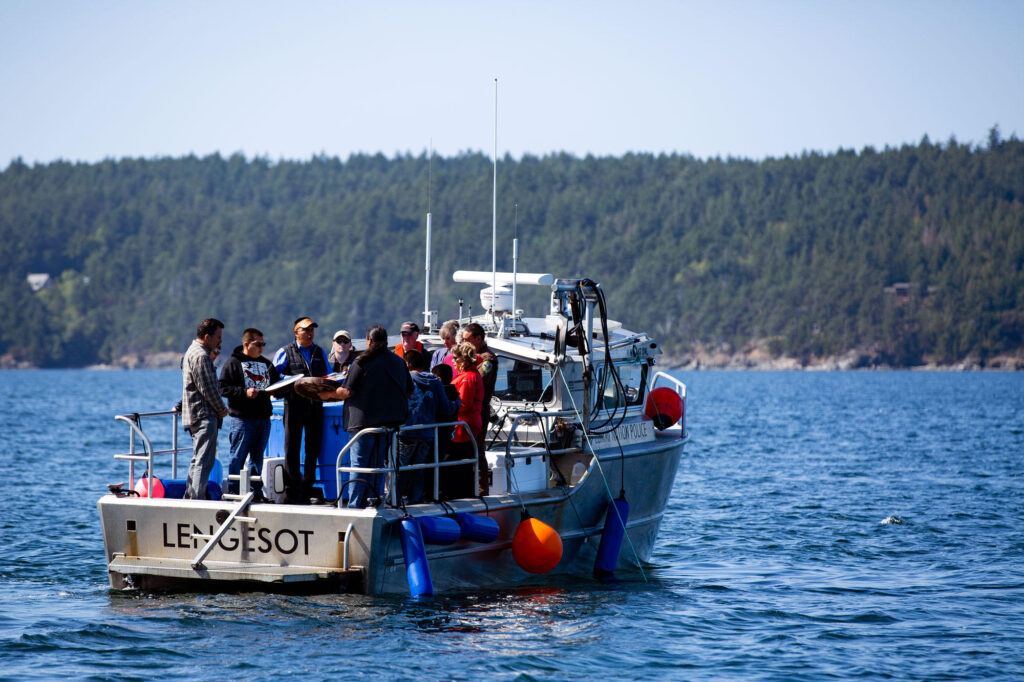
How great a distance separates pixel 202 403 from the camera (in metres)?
11.4

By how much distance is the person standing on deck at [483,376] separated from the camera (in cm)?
1229

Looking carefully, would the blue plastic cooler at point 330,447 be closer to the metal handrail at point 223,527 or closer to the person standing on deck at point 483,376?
the metal handrail at point 223,527

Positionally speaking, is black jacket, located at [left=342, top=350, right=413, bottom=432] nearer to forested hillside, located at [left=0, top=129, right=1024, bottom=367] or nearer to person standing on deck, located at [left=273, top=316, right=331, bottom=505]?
person standing on deck, located at [left=273, top=316, right=331, bottom=505]

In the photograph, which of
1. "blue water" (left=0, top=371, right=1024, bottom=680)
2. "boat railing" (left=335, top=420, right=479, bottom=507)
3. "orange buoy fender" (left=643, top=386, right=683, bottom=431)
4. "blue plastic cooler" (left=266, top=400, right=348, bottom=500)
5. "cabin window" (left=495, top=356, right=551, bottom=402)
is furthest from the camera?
"orange buoy fender" (left=643, top=386, right=683, bottom=431)

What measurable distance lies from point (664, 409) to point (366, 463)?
5.17 m

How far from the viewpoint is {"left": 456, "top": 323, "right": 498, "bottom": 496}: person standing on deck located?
12.3 m

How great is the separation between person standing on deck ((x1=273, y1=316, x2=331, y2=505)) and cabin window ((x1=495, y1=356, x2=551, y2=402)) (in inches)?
101

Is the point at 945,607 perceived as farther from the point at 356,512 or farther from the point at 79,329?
the point at 79,329

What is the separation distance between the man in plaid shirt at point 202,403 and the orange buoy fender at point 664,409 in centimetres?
570

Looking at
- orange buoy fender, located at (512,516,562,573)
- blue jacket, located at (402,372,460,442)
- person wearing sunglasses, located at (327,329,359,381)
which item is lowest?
orange buoy fender, located at (512,516,562,573)

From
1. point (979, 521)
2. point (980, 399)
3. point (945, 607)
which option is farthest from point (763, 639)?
point (980, 399)

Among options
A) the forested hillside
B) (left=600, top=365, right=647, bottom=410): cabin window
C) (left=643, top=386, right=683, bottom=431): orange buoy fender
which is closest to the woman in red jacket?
(left=600, top=365, right=647, bottom=410): cabin window

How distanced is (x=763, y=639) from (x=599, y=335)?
407cm

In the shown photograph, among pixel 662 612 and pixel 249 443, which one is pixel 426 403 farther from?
pixel 662 612
